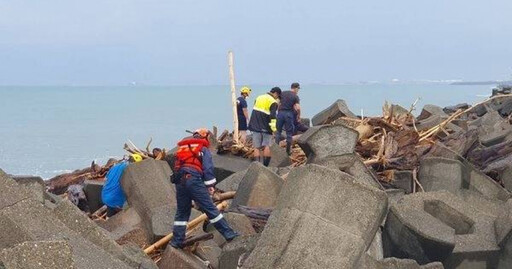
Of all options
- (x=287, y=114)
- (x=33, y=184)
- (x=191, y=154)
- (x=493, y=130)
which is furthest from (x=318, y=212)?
(x=493, y=130)

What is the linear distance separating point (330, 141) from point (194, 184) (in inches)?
110

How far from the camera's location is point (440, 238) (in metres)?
7.34

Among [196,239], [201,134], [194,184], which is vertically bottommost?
[196,239]

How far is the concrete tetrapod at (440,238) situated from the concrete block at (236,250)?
4.82ft

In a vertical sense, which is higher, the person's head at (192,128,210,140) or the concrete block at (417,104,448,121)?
the person's head at (192,128,210,140)

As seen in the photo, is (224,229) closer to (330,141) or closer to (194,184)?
(194,184)

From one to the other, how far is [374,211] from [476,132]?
5.86 m

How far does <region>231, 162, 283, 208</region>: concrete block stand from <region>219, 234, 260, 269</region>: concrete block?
146cm

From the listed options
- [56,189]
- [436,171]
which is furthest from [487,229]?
[56,189]

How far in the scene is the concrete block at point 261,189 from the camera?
845 centimetres

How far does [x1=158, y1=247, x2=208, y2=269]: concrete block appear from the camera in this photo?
23.1ft

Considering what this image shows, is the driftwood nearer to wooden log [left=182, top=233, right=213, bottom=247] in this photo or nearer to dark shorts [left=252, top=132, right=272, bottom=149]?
wooden log [left=182, top=233, right=213, bottom=247]

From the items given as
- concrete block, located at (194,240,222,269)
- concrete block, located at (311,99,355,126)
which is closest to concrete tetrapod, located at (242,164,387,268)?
concrete block, located at (194,240,222,269)

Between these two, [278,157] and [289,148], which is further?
[289,148]
